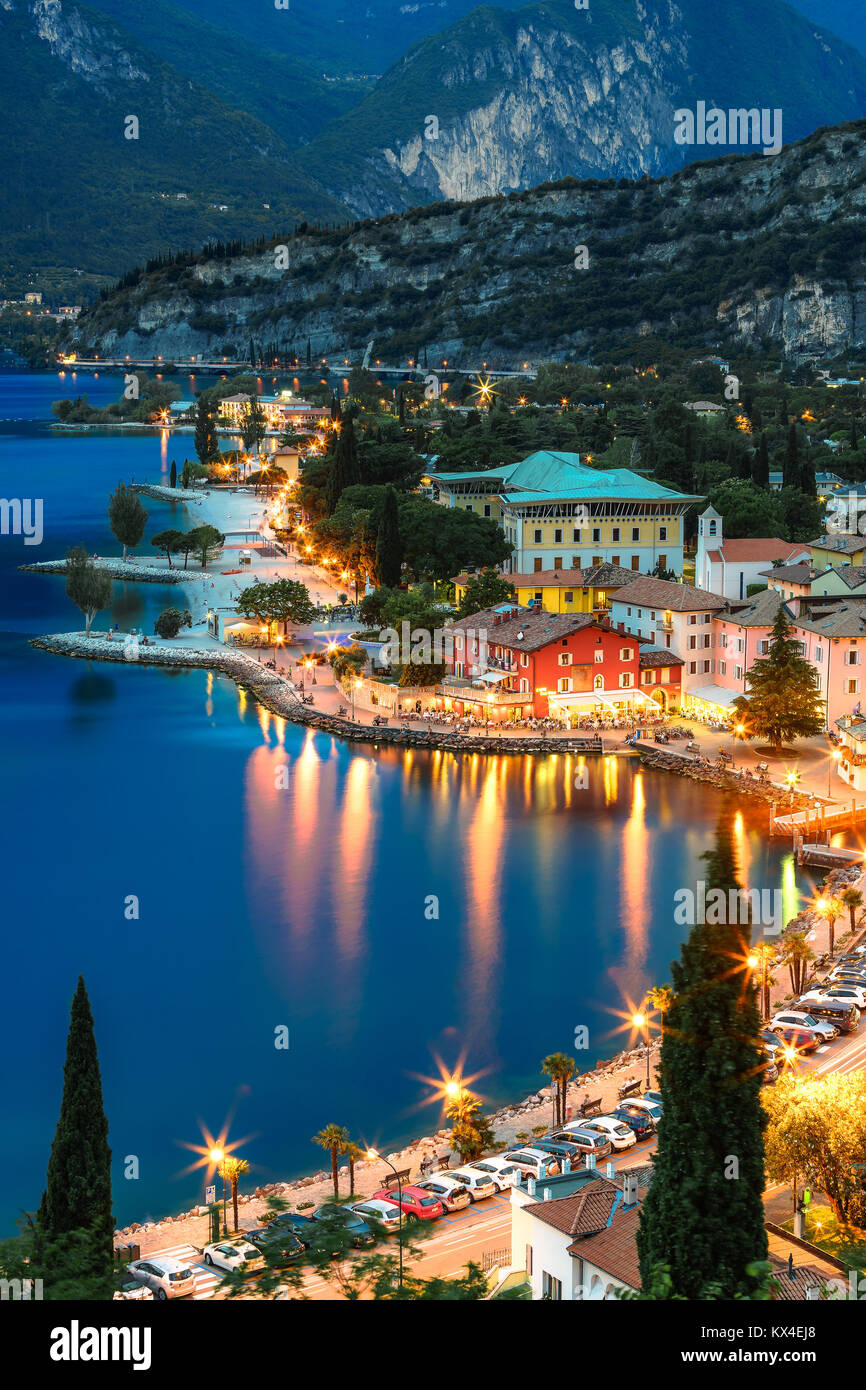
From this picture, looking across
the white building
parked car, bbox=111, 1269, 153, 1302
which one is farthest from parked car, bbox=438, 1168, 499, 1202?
the white building

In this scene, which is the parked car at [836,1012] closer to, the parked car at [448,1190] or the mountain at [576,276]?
the parked car at [448,1190]

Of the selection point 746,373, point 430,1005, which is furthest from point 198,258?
point 430,1005

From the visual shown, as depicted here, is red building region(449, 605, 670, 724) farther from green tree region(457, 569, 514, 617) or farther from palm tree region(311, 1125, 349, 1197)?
palm tree region(311, 1125, 349, 1197)

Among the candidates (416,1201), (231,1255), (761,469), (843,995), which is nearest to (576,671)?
(843,995)

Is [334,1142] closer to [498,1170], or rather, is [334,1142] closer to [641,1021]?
[498,1170]

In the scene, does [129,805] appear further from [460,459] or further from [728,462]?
[728,462]
